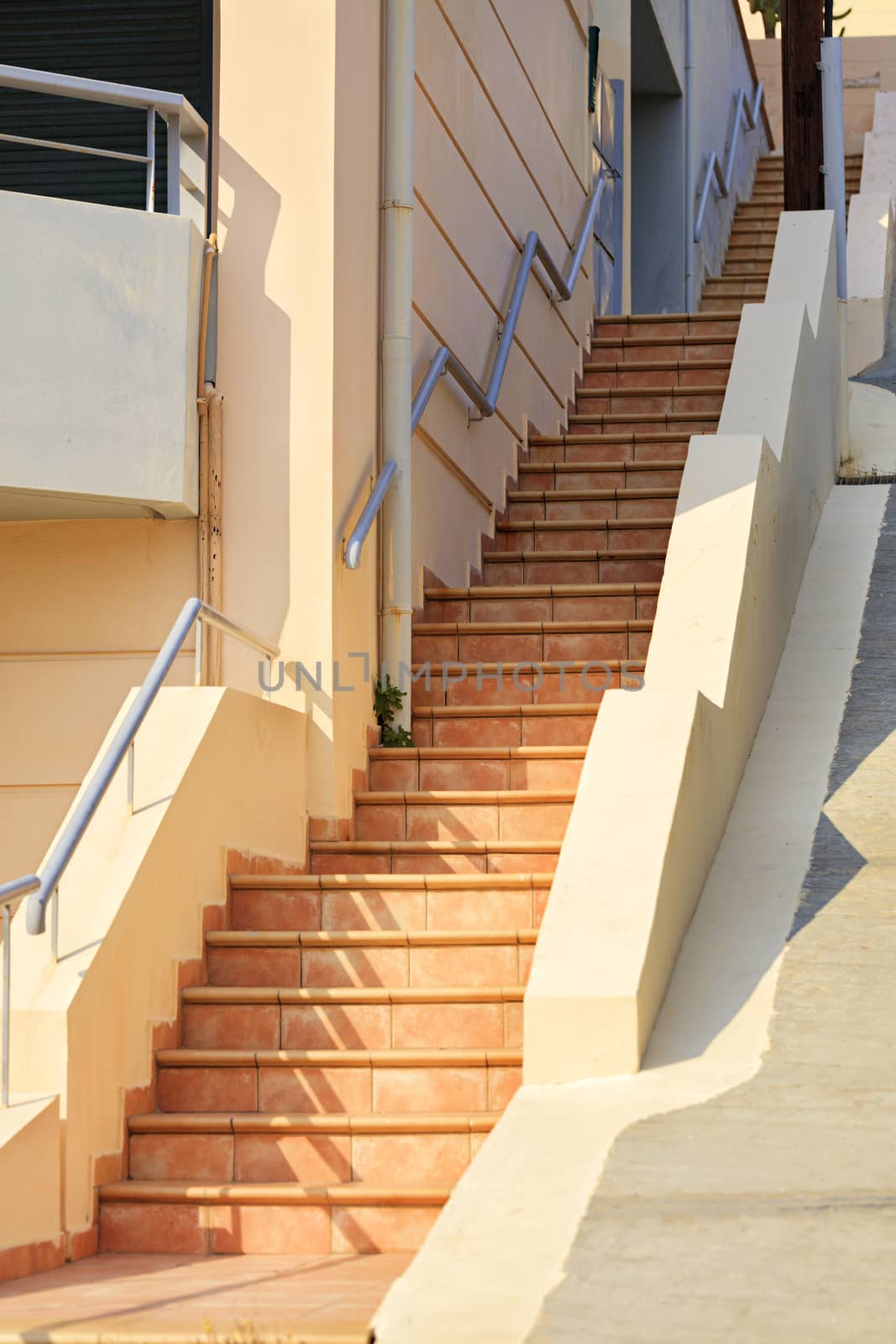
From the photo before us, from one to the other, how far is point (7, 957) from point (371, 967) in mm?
1419

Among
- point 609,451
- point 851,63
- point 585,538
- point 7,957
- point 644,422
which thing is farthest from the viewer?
point 851,63

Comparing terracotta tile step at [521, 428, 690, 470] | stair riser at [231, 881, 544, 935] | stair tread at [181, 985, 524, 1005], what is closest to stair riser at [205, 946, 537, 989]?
stair tread at [181, 985, 524, 1005]

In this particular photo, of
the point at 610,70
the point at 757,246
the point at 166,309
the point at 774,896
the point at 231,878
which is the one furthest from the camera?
the point at 757,246

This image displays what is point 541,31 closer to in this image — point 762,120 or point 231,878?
point 231,878

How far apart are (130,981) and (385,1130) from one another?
879mm

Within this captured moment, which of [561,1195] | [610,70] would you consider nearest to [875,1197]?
[561,1195]

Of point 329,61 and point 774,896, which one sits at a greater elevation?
point 329,61

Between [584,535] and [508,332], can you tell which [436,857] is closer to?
[584,535]

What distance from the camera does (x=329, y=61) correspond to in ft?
21.4

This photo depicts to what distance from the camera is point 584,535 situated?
359 inches

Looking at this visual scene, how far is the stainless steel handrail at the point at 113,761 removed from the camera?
4621 millimetres

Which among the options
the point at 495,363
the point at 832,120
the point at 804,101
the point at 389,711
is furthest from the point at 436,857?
the point at 804,101

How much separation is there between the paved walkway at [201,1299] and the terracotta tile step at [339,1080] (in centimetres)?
58

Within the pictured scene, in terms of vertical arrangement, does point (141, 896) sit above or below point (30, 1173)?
above
